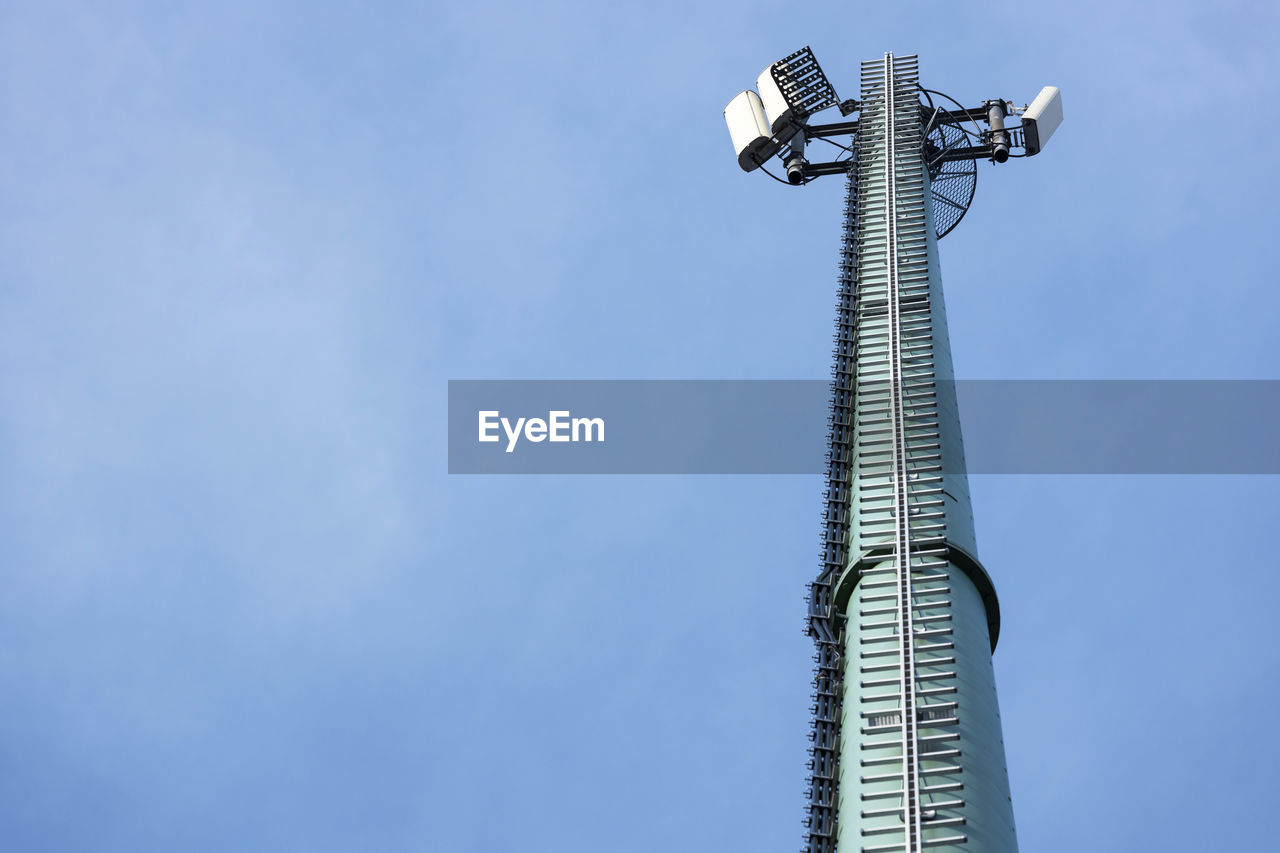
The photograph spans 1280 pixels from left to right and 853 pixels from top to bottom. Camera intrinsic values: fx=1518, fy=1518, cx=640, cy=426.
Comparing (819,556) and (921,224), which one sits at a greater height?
(921,224)

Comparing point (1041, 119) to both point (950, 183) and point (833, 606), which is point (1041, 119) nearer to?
point (950, 183)

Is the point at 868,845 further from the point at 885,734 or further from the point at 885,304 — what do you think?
the point at 885,304

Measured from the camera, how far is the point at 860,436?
4775 cm

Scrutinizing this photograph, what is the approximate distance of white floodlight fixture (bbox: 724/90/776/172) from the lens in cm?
6925

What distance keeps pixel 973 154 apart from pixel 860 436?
25714mm

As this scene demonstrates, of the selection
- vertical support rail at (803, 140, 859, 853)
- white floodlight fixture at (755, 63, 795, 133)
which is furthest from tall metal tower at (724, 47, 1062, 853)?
white floodlight fixture at (755, 63, 795, 133)

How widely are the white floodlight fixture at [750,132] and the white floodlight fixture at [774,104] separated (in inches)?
13.3

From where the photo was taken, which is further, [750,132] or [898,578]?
[750,132]

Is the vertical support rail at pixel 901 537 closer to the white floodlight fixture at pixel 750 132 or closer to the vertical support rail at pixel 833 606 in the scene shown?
the vertical support rail at pixel 833 606

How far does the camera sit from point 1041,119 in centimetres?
6794

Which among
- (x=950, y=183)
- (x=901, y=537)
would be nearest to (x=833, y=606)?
(x=901, y=537)

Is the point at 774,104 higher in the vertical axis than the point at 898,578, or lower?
higher

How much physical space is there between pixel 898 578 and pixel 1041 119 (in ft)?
A: 111

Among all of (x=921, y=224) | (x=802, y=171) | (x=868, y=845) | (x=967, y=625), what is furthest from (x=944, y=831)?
(x=802, y=171)
